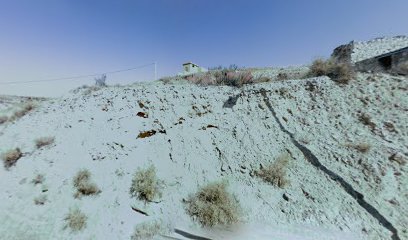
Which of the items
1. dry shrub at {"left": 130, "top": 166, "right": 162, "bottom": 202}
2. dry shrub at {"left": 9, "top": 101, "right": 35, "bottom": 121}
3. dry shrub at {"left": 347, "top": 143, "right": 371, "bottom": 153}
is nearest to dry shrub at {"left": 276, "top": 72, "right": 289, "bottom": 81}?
dry shrub at {"left": 347, "top": 143, "right": 371, "bottom": 153}

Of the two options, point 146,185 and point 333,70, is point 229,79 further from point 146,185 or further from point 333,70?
point 146,185

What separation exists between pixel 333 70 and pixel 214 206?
855 cm

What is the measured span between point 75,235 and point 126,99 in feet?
19.9

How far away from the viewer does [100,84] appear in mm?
14836

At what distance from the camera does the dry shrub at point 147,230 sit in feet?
22.6

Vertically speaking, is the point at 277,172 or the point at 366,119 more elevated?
the point at 366,119

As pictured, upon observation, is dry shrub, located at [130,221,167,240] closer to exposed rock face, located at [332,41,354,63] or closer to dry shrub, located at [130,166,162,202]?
dry shrub, located at [130,166,162,202]

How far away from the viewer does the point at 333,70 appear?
39.9 feet

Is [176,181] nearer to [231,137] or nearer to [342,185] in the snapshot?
[231,137]

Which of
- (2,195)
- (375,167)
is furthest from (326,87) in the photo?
(2,195)

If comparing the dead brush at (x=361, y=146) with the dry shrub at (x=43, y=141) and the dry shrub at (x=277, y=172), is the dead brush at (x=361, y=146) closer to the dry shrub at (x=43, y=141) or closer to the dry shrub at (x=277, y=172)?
the dry shrub at (x=277, y=172)

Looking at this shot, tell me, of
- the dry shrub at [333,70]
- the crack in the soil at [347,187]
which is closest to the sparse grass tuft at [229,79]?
the dry shrub at [333,70]

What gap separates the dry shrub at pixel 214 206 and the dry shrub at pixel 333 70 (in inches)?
289

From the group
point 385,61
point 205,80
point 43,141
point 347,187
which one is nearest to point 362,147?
point 347,187
